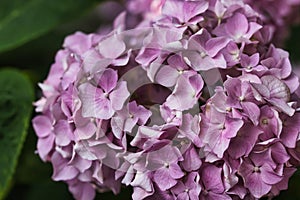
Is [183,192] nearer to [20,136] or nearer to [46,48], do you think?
[20,136]

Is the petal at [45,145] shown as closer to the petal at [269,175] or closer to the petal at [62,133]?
the petal at [62,133]

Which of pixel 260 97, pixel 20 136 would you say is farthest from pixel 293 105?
pixel 20 136

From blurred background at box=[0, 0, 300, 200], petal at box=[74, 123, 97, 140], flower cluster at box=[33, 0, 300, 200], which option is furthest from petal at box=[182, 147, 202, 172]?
blurred background at box=[0, 0, 300, 200]

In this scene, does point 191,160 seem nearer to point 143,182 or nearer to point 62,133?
point 143,182

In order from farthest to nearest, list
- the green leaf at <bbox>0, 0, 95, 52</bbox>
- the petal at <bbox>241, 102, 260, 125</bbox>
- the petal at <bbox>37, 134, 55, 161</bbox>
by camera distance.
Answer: the green leaf at <bbox>0, 0, 95, 52</bbox> < the petal at <bbox>37, 134, 55, 161</bbox> < the petal at <bbox>241, 102, 260, 125</bbox>

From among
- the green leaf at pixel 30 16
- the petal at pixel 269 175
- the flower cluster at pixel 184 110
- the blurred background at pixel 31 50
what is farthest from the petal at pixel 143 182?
the green leaf at pixel 30 16

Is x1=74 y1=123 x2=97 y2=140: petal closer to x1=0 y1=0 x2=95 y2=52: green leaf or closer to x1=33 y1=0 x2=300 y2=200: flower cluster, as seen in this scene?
x1=33 y1=0 x2=300 y2=200: flower cluster
